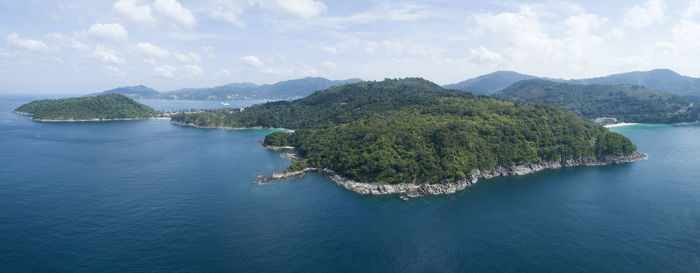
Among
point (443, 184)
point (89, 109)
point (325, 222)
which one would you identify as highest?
point (89, 109)

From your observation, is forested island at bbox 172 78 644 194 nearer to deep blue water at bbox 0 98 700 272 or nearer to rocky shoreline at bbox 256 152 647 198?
rocky shoreline at bbox 256 152 647 198

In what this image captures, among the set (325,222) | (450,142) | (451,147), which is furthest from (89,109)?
(451,147)

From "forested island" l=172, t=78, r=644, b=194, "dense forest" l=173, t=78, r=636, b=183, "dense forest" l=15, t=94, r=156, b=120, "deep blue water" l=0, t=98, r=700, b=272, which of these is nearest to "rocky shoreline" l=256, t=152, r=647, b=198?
"forested island" l=172, t=78, r=644, b=194

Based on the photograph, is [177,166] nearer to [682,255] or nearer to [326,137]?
[326,137]

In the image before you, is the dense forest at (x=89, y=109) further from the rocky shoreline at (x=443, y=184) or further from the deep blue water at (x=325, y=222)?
the rocky shoreline at (x=443, y=184)

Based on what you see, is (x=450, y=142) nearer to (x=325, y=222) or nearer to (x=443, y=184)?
(x=443, y=184)

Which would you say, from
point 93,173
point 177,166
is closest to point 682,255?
point 177,166
